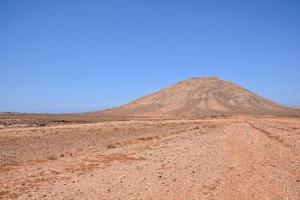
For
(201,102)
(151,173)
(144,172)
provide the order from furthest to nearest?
(201,102) → (144,172) → (151,173)

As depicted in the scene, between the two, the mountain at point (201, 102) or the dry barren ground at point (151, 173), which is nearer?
the dry barren ground at point (151, 173)

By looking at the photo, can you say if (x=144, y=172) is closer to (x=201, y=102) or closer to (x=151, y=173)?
(x=151, y=173)

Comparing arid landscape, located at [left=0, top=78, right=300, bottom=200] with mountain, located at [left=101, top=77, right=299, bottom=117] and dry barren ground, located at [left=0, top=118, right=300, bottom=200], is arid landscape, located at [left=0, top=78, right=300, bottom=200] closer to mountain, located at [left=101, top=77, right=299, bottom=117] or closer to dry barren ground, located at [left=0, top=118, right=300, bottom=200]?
dry barren ground, located at [left=0, top=118, right=300, bottom=200]

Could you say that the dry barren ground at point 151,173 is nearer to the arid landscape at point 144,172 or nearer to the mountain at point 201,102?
the arid landscape at point 144,172

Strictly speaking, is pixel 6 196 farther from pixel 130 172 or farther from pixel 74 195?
pixel 130 172

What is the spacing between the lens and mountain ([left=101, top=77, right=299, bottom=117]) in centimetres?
14875

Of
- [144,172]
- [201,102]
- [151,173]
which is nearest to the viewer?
[151,173]

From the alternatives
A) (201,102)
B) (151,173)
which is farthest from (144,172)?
(201,102)

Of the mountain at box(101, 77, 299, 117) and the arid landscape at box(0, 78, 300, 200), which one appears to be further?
the mountain at box(101, 77, 299, 117)

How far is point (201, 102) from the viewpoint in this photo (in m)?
162

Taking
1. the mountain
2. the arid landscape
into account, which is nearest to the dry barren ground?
the arid landscape

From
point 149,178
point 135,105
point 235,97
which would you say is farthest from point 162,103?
point 149,178

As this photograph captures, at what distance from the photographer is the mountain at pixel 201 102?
148750 mm

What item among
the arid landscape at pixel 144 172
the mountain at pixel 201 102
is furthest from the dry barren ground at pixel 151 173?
the mountain at pixel 201 102
